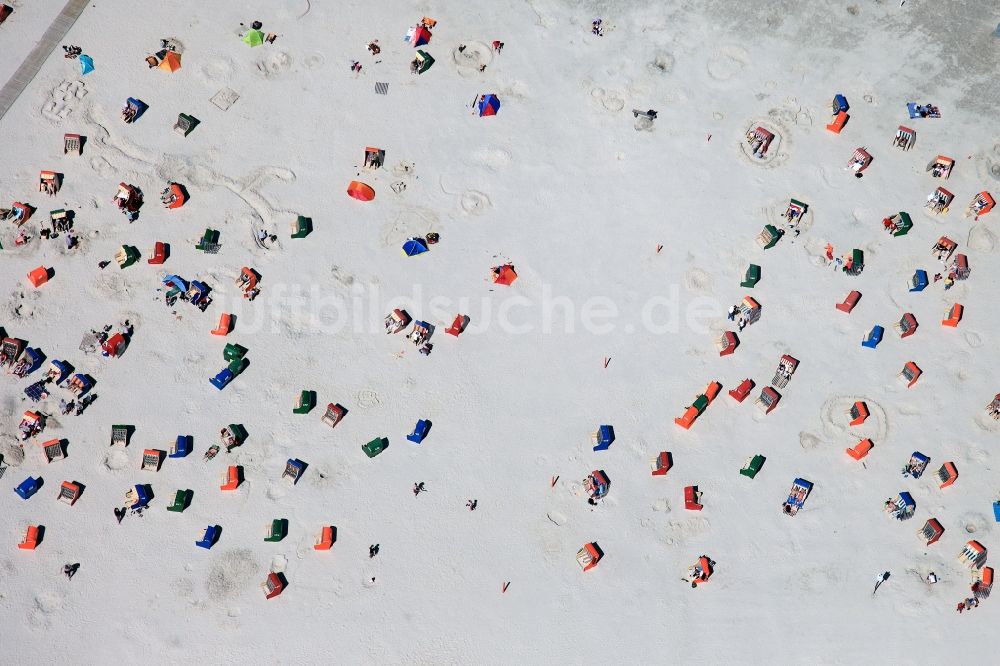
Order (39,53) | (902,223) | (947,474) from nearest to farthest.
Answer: (947,474)
(902,223)
(39,53)

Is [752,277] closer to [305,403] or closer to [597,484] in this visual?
[597,484]

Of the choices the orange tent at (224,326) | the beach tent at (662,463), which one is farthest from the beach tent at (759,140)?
the orange tent at (224,326)

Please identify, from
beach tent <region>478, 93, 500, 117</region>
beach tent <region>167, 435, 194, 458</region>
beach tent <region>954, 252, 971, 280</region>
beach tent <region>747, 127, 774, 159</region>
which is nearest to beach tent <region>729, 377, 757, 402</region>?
beach tent <region>747, 127, 774, 159</region>

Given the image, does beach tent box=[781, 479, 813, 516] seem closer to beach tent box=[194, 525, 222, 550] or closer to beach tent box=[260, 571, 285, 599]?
beach tent box=[260, 571, 285, 599]

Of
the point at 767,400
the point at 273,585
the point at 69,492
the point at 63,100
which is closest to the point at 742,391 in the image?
the point at 767,400

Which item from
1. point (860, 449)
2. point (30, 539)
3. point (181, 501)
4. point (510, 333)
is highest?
point (510, 333)
